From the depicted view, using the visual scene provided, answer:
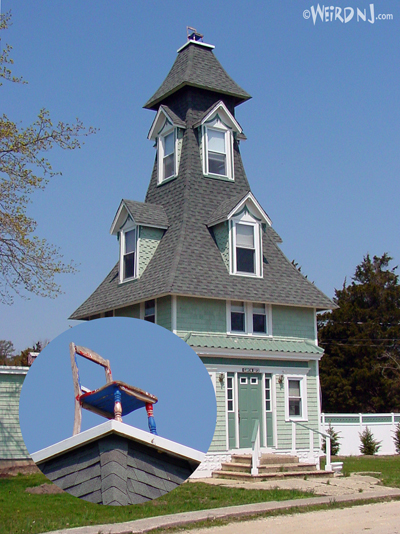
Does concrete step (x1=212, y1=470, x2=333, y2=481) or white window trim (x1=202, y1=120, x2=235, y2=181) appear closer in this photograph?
concrete step (x1=212, y1=470, x2=333, y2=481)

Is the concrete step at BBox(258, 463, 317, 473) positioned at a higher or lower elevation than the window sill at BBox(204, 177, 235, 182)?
lower

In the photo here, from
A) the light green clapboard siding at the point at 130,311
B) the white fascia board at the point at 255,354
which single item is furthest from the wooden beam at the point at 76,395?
the light green clapboard siding at the point at 130,311

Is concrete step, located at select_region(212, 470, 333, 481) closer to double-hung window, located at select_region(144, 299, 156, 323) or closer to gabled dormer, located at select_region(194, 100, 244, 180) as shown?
double-hung window, located at select_region(144, 299, 156, 323)

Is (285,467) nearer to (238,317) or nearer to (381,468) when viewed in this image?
(381,468)

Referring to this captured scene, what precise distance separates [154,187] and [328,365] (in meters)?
27.0

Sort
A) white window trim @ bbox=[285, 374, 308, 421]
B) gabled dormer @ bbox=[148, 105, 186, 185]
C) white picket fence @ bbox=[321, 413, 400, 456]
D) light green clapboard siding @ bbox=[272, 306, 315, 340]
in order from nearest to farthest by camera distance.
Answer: white window trim @ bbox=[285, 374, 308, 421] < light green clapboard siding @ bbox=[272, 306, 315, 340] < gabled dormer @ bbox=[148, 105, 186, 185] < white picket fence @ bbox=[321, 413, 400, 456]

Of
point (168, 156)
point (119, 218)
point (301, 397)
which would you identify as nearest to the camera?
point (301, 397)

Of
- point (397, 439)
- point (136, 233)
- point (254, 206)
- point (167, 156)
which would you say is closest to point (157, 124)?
point (167, 156)

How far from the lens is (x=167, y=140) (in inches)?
858

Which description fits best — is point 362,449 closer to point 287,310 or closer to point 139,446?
point 287,310

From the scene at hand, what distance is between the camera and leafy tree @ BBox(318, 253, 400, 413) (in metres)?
42.6

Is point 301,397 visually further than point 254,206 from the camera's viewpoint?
No

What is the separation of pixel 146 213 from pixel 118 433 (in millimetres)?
16912

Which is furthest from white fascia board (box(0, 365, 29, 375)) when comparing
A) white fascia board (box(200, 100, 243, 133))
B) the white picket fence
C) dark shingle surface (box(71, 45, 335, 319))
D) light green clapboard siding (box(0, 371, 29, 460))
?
the white picket fence
